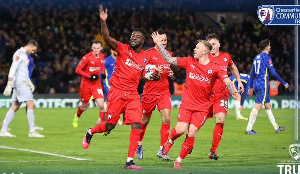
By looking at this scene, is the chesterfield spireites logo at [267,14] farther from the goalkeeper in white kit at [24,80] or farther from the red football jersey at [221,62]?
the goalkeeper in white kit at [24,80]

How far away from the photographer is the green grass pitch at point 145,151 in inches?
479

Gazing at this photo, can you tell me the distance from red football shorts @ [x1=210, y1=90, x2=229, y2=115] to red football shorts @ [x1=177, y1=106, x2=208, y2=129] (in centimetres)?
163

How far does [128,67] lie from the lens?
493 inches

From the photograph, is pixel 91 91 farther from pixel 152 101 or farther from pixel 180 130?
pixel 180 130

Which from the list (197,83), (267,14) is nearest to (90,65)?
(197,83)

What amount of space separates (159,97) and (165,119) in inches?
19.5

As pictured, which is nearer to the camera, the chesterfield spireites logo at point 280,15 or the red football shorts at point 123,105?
the red football shorts at point 123,105

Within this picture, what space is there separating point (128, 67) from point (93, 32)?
26.0 metres

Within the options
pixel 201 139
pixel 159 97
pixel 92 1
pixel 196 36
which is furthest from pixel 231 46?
pixel 159 97

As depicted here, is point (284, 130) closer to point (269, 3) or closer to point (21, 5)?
point (269, 3)

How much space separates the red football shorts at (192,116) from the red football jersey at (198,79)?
0.07 m

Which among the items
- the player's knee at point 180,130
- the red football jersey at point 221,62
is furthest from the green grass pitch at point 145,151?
the red football jersey at point 221,62

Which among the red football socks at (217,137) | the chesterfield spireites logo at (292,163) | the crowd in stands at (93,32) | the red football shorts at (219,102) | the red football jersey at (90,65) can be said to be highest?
the crowd in stands at (93,32)

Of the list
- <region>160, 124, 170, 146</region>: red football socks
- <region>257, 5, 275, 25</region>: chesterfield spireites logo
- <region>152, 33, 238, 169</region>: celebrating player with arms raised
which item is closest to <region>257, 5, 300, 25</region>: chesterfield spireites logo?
<region>257, 5, 275, 25</region>: chesterfield spireites logo
